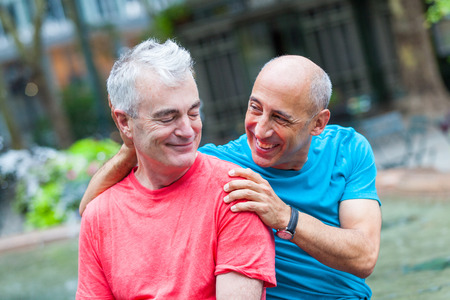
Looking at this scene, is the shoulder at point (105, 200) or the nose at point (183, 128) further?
the shoulder at point (105, 200)

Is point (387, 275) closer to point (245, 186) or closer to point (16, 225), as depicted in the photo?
point (245, 186)

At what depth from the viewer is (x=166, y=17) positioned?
659 inches

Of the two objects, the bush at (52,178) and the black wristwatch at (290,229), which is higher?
the black wristwatch at (290,229)

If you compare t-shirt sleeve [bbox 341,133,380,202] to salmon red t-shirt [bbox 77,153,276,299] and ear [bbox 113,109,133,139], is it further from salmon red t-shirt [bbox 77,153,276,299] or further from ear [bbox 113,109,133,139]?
ear [bbox 113,109,133,139]

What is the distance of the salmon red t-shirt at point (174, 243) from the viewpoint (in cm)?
230

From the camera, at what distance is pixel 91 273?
2.52 metres

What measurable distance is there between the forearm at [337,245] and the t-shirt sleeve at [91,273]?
80 centimetres

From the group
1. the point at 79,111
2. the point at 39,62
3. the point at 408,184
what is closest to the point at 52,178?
the point at 408,184

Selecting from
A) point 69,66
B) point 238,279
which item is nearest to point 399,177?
point 238,279

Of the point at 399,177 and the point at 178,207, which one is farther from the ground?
the point at 178,207

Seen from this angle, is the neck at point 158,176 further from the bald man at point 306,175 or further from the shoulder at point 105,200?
the bald man at point 306,175

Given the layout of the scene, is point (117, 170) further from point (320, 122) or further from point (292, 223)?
point (320, 122)

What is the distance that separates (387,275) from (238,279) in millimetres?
3175

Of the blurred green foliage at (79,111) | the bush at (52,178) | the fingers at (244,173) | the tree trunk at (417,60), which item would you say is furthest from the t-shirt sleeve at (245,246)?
the blurred green foliage at (79,111)
